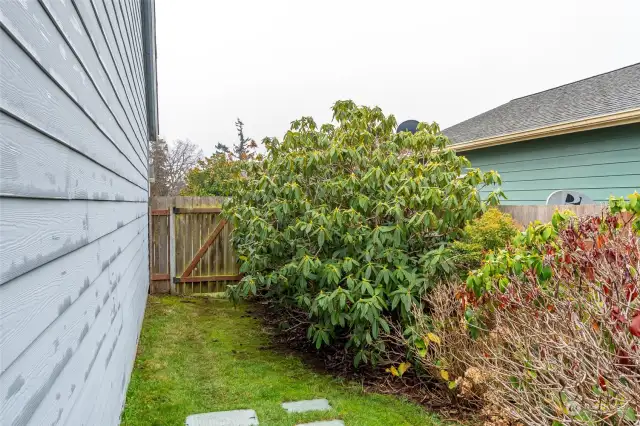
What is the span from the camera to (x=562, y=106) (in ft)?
27.2

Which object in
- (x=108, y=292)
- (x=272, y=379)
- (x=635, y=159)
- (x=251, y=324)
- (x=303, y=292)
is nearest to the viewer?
(x=108, y=292)

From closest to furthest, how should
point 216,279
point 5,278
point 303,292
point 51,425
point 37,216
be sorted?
point 5,278
point 37,216
point 51,425
point 303,292
point 216,279

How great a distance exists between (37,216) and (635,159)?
6653 mm

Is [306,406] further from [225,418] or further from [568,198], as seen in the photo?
[568,198]

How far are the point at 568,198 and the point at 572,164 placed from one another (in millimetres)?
517

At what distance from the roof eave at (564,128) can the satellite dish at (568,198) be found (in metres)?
0.91

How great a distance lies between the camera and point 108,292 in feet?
8.57

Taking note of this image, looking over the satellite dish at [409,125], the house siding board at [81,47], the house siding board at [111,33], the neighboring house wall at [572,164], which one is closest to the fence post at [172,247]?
the house siding board at [111,33]

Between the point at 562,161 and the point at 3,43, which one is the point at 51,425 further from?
the point at 562,161

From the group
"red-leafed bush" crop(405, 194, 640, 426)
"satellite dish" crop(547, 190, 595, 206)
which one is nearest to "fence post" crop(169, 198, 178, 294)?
"red-leafed bush" crop(405, 194, 640, 426)

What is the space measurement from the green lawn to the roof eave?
384cm

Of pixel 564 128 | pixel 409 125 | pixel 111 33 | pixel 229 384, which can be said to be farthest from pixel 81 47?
pixel 409 125

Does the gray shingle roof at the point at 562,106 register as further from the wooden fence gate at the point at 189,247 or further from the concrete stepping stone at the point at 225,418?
the concrete stepping stone at the point at 225,418

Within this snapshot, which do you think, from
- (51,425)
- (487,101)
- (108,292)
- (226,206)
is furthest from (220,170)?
(51,425)
